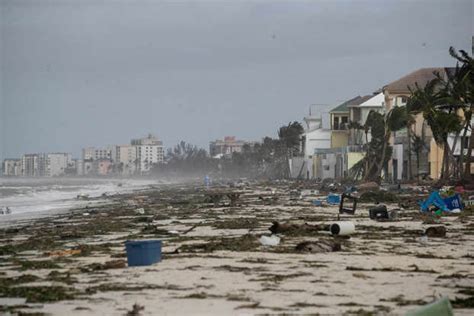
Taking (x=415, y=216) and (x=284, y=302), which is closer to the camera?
(x=284, y=302)

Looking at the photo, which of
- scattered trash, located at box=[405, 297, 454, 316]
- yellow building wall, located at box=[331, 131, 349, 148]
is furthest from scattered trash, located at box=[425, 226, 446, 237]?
yellow building wall, located at box=[331, 131, 349, 148]

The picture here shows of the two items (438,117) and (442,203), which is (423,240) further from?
(438,117)

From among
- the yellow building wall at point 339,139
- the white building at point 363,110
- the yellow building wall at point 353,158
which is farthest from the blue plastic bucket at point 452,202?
the yellow building wall at point 339,139

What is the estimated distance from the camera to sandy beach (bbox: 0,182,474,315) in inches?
431

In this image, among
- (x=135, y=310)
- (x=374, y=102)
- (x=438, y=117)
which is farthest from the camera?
(x=374, y=102)

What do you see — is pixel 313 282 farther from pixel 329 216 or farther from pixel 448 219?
pixel 329 216

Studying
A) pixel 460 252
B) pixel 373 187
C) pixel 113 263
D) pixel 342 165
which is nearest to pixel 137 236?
pixel 113 263

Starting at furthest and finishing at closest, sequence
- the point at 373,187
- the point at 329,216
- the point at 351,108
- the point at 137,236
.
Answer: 1. the point at 351,108
2. the point at 373,187
3. the point at 329,216
4. the point at 137,236

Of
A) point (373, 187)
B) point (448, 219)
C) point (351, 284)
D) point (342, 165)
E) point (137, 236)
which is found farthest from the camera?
point (342, 165)

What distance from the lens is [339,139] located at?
10162cm

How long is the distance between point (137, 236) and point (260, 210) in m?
12.8

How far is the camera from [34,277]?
46.5 feet

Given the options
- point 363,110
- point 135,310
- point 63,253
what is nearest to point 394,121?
point 363,110

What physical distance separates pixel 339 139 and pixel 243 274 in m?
88.9
